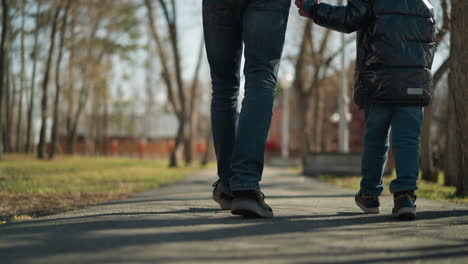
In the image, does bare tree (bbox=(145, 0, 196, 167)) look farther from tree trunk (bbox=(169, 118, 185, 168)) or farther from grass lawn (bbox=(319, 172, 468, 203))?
grass lawn (bbox=(319, 172, 468, 203))

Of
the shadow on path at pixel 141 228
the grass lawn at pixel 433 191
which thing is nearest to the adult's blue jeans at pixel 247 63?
the shadow on path at pixel 141 228

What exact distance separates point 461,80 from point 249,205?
408cm

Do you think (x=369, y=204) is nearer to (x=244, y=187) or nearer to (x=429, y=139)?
(x=244, y=187)

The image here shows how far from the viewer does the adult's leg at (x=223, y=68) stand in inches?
138

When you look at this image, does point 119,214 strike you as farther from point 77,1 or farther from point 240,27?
point 77,1

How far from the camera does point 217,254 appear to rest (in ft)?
6.77

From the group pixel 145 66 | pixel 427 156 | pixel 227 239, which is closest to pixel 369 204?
pixel 227 239

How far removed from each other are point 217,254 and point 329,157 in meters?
12.5

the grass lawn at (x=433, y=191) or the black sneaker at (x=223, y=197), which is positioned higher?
the black sneaker at (x=223, y=197)

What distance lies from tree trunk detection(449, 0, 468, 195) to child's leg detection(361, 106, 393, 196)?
244cm

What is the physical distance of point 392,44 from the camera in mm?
3715

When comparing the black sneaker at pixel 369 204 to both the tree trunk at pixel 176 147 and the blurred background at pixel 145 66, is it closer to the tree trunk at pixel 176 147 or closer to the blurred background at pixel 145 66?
the blurred background at pixel 145 66

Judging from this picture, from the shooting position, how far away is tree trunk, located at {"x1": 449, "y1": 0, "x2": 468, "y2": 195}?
19.5 ft

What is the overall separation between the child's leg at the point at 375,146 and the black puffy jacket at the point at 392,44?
0.35 feet
